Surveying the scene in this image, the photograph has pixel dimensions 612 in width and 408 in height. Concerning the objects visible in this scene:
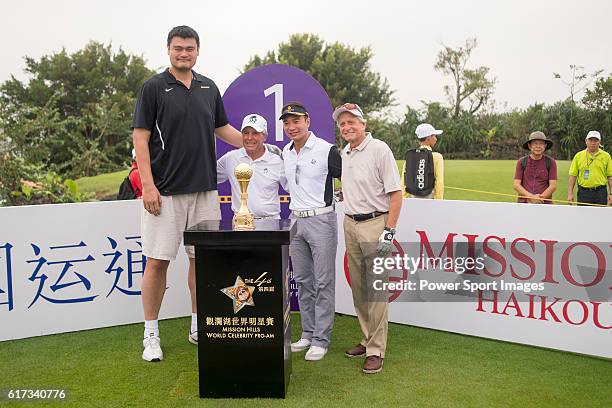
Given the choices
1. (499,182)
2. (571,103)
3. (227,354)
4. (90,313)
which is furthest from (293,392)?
(571,103)

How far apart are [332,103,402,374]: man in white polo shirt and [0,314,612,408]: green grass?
0.89 ft

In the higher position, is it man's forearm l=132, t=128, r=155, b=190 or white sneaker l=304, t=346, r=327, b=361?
man's forearm l=132, t=128, r=155, b=190

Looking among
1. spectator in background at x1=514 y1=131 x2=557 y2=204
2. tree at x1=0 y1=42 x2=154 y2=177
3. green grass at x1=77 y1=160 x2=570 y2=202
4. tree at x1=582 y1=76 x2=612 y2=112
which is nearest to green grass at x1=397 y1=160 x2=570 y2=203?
green grass at x1=77 y1=160 x2=570 y2=202

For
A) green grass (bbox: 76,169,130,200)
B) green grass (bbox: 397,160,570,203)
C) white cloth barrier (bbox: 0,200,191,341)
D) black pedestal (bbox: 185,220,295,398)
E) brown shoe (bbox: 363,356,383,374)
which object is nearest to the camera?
black pedestal (bbox: 185,220,295,398)

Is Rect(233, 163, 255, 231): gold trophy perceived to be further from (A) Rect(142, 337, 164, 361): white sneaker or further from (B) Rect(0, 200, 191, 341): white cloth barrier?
(B) Rect(0, 200, 191, 341): white cloth barrier

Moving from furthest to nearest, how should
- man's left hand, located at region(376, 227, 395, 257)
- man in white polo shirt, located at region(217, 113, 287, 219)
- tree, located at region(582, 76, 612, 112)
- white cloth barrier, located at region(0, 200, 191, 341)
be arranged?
tree, located at region(582, 76, 612, 112), white cloth barrier, located at region(0, 200, 191, 341), man in white polo shirt, located at region(217, 113, 287, 219), man's left hand, located at region(376, 227, 395, 257)

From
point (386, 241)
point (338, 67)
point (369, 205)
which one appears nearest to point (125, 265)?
point (369, 205)

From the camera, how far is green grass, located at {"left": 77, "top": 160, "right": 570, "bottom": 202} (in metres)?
13.2

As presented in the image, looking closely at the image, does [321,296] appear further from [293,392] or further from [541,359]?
[541,359]

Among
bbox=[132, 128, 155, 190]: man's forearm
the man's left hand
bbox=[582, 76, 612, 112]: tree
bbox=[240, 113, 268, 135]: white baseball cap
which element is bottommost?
the man's left hand

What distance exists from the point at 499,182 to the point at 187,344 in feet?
36.8

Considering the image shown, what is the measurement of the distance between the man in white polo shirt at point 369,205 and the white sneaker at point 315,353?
0.31 m

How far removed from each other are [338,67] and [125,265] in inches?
1213

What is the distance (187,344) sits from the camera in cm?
415
